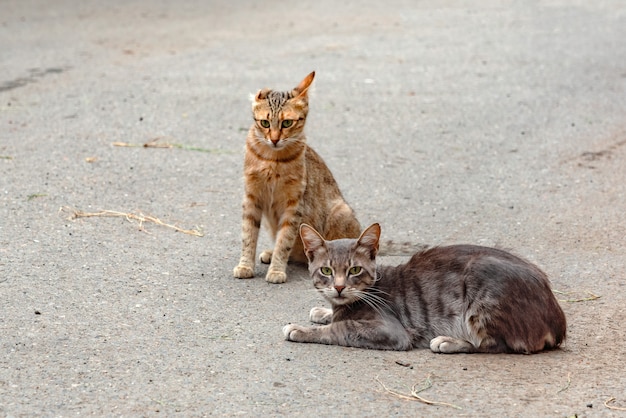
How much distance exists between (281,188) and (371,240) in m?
1.33

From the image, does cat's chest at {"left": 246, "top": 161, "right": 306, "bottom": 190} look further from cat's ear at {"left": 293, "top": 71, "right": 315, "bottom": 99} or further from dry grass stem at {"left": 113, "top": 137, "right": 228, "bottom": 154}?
dry grass stem at {"left": 113, "top": 137, "right": 228, "bottom": 154}

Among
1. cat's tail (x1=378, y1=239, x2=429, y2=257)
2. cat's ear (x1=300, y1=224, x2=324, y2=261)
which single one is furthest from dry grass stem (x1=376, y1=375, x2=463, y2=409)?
cat's tail (x1=378, y1=239, x2=429, y2=257)

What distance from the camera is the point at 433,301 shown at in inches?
222

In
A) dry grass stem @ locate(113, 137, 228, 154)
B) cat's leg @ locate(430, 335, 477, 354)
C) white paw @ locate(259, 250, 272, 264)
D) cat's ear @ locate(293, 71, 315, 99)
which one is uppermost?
cat's ear @ locate(293, 71, 315, 99)

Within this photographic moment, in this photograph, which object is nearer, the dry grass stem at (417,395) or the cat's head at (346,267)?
the dry grass stem at (417,395)

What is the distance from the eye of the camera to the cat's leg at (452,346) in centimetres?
545

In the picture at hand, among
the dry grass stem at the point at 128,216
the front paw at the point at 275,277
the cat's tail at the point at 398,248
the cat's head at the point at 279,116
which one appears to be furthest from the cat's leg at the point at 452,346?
the dry grass stem at the point at 128,216

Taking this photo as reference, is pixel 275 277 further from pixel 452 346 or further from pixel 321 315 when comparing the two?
pixel 452 346

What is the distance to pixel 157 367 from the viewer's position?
5156mm

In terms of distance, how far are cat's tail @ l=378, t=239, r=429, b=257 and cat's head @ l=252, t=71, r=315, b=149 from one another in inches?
40.9

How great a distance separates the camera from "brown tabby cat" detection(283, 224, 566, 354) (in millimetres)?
5367

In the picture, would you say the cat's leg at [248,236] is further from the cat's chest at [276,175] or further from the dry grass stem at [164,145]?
the dry grass stem at [164,145]

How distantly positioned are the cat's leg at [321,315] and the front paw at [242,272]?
3.03ft

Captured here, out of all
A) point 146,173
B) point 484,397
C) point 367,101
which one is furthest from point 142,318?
point 367,101
